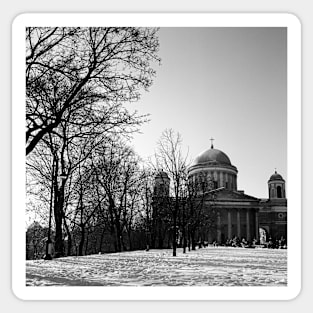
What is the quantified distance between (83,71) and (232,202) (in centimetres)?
502

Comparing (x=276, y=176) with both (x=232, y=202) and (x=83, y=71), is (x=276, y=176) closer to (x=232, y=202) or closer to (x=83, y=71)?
(x=83, y=71)

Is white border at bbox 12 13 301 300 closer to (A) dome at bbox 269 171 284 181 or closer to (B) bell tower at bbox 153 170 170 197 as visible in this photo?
(A) dome at bbox 269 171 284 181

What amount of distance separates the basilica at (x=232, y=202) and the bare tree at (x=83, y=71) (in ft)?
3.54

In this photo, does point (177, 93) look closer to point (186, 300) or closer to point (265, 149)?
point (265, 149)

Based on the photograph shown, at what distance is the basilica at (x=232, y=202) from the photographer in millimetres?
5285

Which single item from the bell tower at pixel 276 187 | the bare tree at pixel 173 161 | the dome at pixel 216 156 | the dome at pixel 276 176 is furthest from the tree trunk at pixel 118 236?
the dome at pixel 276 176

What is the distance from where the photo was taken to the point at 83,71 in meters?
5.31

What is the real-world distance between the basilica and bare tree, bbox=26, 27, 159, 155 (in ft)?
3.54

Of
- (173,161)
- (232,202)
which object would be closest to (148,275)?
(173,161)

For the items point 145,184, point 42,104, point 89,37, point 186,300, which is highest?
point 89,37
